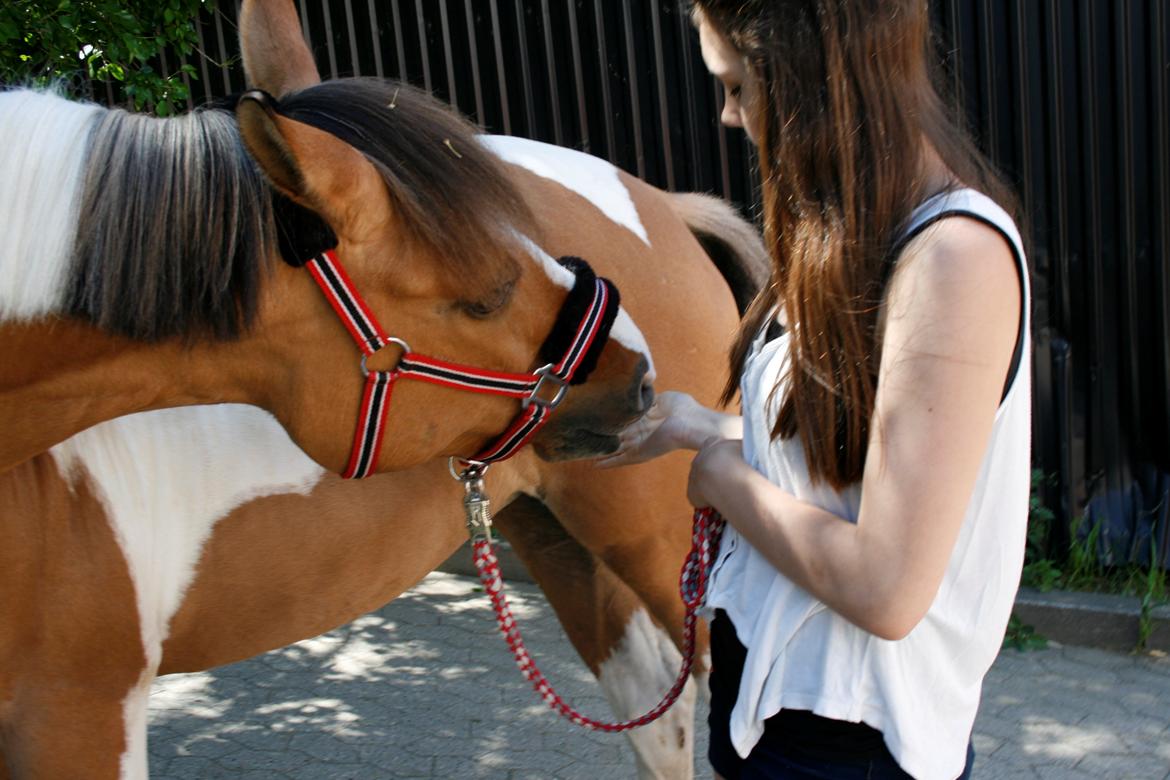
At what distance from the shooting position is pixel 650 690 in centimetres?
271

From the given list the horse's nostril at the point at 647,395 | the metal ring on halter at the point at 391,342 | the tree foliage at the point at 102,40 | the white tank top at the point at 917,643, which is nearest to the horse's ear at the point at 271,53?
the metal ring on halter at the point at 391,342

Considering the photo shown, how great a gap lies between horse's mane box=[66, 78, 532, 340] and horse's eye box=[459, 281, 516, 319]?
32mm

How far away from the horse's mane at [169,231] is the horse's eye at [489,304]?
303mm

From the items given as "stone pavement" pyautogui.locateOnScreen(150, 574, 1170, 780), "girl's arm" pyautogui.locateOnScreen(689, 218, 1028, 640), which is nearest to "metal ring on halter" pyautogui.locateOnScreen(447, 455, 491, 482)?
"girl's arm" pyautogui.locateOnScreen(689, 218, 1028, 640)

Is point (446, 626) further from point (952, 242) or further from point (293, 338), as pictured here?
point (952, 242)

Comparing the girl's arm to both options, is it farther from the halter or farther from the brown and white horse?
the brown and white horse

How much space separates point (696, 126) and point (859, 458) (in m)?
3.35

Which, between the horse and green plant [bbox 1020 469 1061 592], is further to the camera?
green plant [bbox 1020 469 1061 592]

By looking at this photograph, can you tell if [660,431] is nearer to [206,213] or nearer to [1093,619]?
[206,213]

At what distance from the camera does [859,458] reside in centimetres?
121

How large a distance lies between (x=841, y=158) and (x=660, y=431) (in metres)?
0.53

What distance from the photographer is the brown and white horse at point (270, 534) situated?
1.73 metres

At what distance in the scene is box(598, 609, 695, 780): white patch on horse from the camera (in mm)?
2709

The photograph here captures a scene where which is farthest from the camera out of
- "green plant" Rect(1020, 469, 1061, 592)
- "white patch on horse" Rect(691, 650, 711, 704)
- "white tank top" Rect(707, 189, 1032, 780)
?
"green plant" Rect(1020, 469, 1061, 592)
